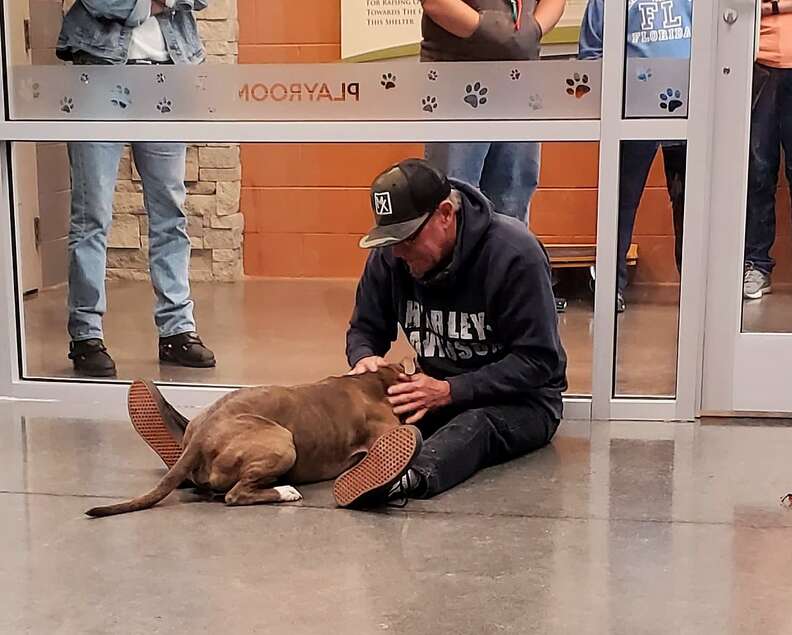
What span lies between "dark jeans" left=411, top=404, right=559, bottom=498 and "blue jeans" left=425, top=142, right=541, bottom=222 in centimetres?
90

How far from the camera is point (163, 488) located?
2.79 meters

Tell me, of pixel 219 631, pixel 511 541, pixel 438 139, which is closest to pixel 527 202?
pixel 438 139

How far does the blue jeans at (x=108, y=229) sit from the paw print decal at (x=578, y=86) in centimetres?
123

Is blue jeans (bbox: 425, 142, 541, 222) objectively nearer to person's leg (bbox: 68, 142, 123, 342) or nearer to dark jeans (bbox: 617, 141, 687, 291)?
dark jeans (bbox: 617, 141, 687, 291)

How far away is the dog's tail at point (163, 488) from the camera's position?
2777 millimetres

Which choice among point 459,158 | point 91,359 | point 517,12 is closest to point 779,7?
point 517,12

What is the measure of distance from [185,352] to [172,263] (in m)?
0.31

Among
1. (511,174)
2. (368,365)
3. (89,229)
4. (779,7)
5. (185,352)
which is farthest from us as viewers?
(185,352)

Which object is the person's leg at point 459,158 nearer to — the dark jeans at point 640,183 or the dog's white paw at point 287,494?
the dark jeans at point 640,183

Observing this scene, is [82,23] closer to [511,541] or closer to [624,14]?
[624,14]

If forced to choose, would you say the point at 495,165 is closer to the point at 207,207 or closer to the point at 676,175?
the point at 676,175

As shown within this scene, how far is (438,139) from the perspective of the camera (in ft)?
11.8


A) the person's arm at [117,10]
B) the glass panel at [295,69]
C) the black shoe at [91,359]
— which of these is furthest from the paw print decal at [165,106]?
the black shoe at [91,359]

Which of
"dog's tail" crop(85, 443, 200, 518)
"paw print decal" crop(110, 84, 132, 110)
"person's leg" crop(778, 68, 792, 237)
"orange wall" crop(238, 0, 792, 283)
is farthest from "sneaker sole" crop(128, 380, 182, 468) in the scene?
"person's leg" crop(778, 68, 792, 237)
